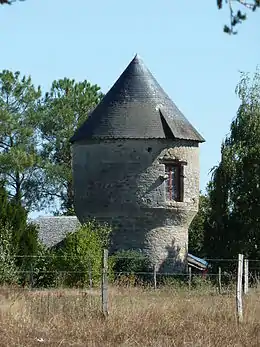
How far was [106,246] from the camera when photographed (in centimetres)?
3959

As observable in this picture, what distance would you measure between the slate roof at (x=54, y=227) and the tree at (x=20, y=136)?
5.02 metres

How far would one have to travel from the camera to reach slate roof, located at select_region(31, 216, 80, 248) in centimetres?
4985

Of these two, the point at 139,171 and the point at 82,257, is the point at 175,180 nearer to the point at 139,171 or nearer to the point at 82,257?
the point at 139,171

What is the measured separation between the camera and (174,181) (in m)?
40.6

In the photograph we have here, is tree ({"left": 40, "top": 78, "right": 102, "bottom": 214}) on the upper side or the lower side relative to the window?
upper

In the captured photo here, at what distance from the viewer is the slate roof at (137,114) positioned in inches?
1567

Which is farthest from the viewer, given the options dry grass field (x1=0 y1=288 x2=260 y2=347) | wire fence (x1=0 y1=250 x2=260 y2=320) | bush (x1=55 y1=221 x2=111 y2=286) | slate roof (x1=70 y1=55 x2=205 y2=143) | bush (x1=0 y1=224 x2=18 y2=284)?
slate roof (x1=70 y1=55 x2=205 y2=143)

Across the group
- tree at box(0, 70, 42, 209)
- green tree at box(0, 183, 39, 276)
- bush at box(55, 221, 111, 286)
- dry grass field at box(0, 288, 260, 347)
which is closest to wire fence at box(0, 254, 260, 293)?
bush at box(55, 221, 111, 286)

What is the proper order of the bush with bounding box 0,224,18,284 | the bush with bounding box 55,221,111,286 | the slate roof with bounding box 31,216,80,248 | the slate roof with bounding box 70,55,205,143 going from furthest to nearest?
the slate roof with bounding box 31,216,80,248
the slate roof with bounding box 70,55,205,143
the bush with bounding box 55,221,111,286
the bush with bounding box 0,224,18,284

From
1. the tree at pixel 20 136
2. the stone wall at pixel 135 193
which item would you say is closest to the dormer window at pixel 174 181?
the stone wall at pixel 135 193

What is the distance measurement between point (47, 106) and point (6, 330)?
154 ft

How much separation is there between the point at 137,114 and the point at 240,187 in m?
5.47

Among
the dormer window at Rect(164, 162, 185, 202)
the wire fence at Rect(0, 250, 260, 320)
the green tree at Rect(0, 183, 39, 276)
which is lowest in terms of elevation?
the wire fence at Rect(0, 250, 260, 320)

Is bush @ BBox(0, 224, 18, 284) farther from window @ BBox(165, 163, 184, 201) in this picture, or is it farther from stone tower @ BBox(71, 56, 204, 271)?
window @ BBox(165, 163, 184, 201)
